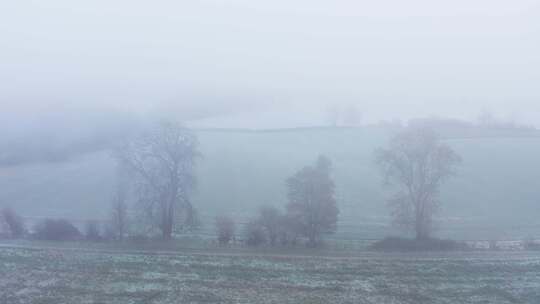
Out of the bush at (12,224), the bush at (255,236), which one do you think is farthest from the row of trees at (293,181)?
the bush at (12,224)

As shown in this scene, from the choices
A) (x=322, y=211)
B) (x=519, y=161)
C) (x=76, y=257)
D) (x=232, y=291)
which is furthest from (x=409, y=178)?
(x=519, y=161)

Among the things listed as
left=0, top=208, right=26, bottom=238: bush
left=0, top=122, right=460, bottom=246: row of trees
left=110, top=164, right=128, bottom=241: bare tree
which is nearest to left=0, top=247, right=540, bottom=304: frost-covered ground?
left=110, top=164, right=128, bottom=241: bare tree

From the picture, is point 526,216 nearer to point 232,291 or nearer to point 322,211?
point 322,211

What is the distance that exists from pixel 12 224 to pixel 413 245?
81.8 ft

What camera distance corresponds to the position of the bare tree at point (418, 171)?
1574 inches

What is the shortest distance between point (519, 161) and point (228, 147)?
32.6 m

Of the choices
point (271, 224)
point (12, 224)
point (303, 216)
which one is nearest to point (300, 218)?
point (303, 216)

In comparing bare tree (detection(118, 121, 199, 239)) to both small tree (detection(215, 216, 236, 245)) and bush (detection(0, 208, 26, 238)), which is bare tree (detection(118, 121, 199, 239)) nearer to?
small tree (detection(215, 216, 236, 245))

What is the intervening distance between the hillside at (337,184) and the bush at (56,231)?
26.8ft

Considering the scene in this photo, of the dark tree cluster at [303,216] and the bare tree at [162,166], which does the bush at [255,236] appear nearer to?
the dark tree cluster at [303,216]

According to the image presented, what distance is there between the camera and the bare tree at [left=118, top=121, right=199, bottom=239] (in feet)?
130

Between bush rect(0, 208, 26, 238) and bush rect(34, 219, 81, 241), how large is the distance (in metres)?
1.09

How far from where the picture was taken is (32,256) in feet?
101

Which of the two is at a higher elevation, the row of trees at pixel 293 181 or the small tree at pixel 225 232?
the row of trees at pixel 293 181
